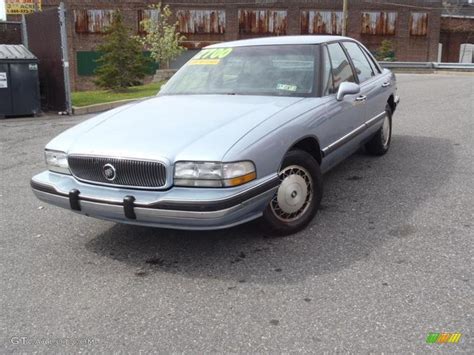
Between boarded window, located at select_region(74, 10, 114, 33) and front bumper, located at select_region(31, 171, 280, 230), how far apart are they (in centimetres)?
3158

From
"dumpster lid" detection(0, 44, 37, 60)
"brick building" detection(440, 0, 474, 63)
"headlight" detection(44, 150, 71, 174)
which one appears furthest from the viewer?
"brick building" detection(440, 0, 474, 63)

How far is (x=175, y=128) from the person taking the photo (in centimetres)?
369

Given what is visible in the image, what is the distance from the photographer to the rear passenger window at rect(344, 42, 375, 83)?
18.0 ft

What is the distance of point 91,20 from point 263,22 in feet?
38.3

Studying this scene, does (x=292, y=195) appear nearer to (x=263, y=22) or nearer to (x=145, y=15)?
(x=145, y=15)

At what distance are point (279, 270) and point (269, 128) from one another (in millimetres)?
1014

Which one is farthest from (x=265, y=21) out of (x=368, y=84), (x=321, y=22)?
(x=368, y=84)

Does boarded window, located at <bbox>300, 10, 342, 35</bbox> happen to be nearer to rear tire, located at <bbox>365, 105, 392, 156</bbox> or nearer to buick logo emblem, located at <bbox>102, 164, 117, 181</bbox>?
rear tire, located at <bbox>365, 105, 392, 156</bbox>

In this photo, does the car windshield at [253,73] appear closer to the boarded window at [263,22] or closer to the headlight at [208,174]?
the headlight at [208,174]

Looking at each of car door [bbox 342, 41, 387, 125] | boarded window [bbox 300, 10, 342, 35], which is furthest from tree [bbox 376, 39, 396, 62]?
car door [bbox 342, 41, 387, 125]

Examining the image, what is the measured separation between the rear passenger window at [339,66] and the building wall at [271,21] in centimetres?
2921

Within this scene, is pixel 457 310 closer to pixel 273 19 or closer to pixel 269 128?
pixel 269 128

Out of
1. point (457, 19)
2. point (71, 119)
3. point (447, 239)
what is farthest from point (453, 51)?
point (447, 239)

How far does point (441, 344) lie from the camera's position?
257 cm
